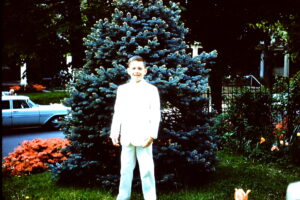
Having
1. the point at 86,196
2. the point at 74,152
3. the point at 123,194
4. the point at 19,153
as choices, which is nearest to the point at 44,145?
the point at 19,153

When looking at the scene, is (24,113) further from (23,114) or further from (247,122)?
(247,122)

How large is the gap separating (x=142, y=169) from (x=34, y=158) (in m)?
3.54

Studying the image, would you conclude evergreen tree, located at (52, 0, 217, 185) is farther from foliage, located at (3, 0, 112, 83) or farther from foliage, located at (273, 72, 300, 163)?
foliage, located at (3, 0, 112, 83)

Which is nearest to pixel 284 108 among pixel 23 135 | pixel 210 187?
pixel 210 187

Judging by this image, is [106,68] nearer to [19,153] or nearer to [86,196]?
[86,196]

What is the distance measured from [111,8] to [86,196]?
618cm

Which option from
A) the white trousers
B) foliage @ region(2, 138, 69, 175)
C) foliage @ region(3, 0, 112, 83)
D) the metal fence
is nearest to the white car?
foliage @ region(3, 0, 112, 83)

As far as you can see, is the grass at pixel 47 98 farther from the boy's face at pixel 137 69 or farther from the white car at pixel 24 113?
the boy's face at pixel 137 69

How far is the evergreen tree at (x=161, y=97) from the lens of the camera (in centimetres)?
535

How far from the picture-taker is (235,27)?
1184 cm

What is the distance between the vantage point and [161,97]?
214 inches

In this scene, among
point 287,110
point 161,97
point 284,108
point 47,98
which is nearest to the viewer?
point 161,97

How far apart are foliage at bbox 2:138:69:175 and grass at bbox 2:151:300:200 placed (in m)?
0.32

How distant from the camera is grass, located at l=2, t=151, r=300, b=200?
5.16 metres
